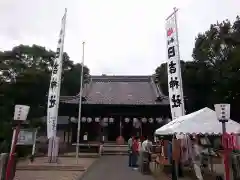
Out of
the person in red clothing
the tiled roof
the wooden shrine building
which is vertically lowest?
the person in red clothing

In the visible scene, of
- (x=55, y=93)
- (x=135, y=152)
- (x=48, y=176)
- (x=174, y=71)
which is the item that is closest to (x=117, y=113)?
(x=55, y=93)

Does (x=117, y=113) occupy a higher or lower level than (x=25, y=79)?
lower

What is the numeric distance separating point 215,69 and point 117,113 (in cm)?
1059

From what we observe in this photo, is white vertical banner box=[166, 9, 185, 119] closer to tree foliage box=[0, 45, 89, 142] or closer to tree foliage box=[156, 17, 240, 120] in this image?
tree foliage box=[156, 17, 240, 120]

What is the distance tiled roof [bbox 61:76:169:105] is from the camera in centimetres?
2536

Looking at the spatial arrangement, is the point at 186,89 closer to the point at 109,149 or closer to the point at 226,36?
the point at 226,36

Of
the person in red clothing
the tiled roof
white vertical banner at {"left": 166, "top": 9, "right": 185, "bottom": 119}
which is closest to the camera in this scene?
white vertical banner at {"left": 166, "top": 9, "right": 185, "bottom": 119}

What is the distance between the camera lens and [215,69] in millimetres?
26891

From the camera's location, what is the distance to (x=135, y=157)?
50.0ft

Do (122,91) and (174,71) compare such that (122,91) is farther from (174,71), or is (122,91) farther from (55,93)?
(174,71)

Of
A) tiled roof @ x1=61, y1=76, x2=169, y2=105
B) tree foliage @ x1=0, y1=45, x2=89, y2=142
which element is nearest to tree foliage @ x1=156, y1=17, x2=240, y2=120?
tiled roof @ x1=61, y1=76, x2=169, y2=105

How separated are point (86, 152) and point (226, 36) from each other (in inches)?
656

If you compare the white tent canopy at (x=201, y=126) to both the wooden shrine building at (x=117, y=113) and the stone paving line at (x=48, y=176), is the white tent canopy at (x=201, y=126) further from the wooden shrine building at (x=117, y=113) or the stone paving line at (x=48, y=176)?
the wooden shrine building at (x=117, y=113)

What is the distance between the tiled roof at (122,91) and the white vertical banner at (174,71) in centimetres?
1028
